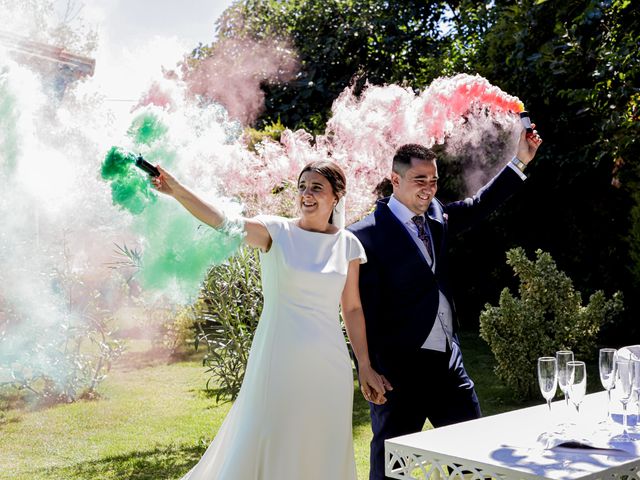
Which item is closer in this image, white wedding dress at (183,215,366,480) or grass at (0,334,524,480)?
white wedding dress at (183,215,366,480)

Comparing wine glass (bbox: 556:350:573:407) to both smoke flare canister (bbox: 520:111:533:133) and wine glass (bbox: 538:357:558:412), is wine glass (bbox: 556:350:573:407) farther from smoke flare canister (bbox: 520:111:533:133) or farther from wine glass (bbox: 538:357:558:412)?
smoke flare canister (bbox: 520:111:533:133)

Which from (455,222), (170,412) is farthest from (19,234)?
(455,222)

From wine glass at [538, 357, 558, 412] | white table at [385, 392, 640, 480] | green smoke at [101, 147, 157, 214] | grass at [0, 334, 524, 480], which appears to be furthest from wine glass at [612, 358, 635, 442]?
grass at [0, 334, 524, 480]

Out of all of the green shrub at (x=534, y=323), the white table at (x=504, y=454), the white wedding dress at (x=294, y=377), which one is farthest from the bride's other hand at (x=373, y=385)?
the green shrub at (x=534, y=323)

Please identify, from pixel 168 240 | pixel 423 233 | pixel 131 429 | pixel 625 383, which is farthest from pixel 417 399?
pixel 131 429

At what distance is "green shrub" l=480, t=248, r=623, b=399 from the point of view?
731cm

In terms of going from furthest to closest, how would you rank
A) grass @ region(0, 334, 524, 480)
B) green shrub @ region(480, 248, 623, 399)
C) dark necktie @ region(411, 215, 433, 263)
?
green shrub @ region(480, 248, 623, 399) → grass @ region(0, 334, 524, 480) → dark necktie @ region(411, 215, 433, 263)

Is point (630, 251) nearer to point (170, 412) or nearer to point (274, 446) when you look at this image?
point (170, 412)

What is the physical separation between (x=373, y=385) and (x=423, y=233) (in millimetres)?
809

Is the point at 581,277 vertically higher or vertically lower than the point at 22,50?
lower

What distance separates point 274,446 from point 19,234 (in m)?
→ 5.12

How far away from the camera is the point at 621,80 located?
25.7ft

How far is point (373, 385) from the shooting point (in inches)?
144

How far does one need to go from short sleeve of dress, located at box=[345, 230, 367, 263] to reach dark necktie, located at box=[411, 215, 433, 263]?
0.36 metres
